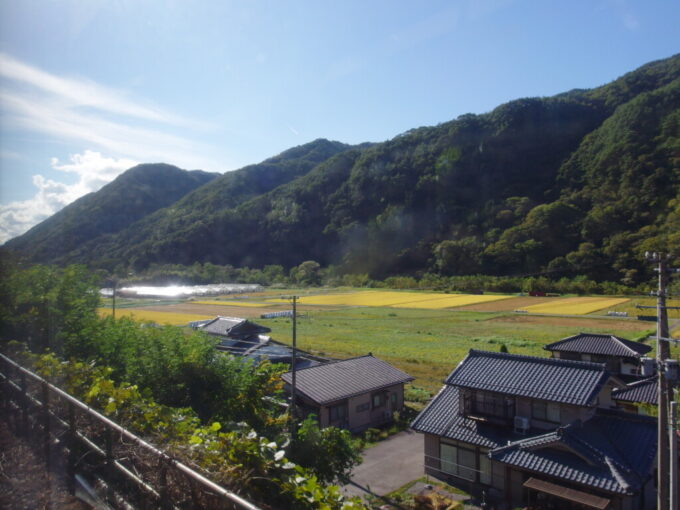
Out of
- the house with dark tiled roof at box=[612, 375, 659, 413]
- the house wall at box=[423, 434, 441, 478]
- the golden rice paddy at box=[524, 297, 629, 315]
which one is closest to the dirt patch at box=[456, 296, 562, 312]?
the golden rice paddy at box=[524, 297, 629, 315]

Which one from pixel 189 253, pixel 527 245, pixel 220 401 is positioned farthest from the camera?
pixel 189 253

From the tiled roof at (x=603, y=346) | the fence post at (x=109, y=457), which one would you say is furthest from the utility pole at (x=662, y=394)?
the tiled roof at (x=603, y=346)

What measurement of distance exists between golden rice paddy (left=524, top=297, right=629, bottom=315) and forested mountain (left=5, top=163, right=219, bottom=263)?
1570 inches

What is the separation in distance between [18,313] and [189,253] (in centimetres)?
8036

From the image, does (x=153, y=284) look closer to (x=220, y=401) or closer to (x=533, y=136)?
(x=220, y=401)

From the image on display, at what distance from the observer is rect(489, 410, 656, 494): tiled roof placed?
7633mm

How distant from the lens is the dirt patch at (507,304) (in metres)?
44.2

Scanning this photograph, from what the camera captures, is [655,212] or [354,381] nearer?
[354,381]

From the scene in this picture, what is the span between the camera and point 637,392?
13016mm

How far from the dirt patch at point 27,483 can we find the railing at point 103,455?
96 mm

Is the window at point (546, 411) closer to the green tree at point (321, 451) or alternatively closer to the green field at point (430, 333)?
the green tree at point (321, 451)

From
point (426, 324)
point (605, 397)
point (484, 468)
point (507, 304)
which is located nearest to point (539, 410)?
point (484, 468)

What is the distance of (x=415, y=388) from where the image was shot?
18.0m

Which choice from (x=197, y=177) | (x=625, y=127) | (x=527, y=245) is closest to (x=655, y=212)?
(x=527, y=245)
